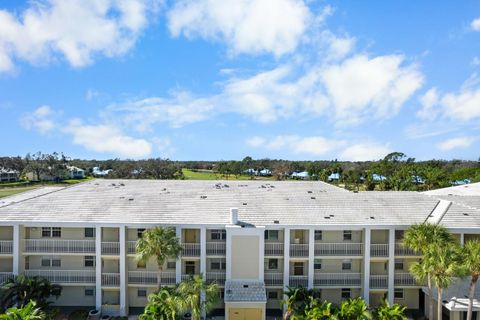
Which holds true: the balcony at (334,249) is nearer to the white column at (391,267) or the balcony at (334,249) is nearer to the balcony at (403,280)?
the white column at (391,267)

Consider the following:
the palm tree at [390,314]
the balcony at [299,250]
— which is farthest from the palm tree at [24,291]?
the palm tree at [390,314]

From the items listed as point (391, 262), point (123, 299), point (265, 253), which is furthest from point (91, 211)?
point (391, 262)

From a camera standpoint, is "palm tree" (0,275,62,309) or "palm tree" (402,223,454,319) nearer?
"palm tree" (402,223,454,319)

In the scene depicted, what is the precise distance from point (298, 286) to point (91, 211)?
19.1 meters

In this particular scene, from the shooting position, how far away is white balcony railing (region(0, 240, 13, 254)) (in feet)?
→ 100

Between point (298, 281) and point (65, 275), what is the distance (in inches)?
778

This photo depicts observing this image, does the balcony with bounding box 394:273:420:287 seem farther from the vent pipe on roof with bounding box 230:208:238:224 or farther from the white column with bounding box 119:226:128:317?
the white column with bounding box 119:226:128:317

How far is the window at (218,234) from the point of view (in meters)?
31.6

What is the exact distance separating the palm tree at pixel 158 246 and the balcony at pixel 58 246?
646 centimetres

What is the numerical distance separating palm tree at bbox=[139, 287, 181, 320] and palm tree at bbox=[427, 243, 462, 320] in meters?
17.6

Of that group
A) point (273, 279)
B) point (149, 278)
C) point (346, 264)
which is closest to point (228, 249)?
point (273, 279)

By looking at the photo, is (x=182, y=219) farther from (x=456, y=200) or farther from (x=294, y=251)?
(x=456, y=200)

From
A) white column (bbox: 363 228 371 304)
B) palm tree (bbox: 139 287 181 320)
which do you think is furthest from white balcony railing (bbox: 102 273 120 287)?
white column (bbox: 363 228 371 304)

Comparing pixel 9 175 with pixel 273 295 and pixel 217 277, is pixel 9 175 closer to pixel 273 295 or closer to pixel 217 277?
pixel 217 277
